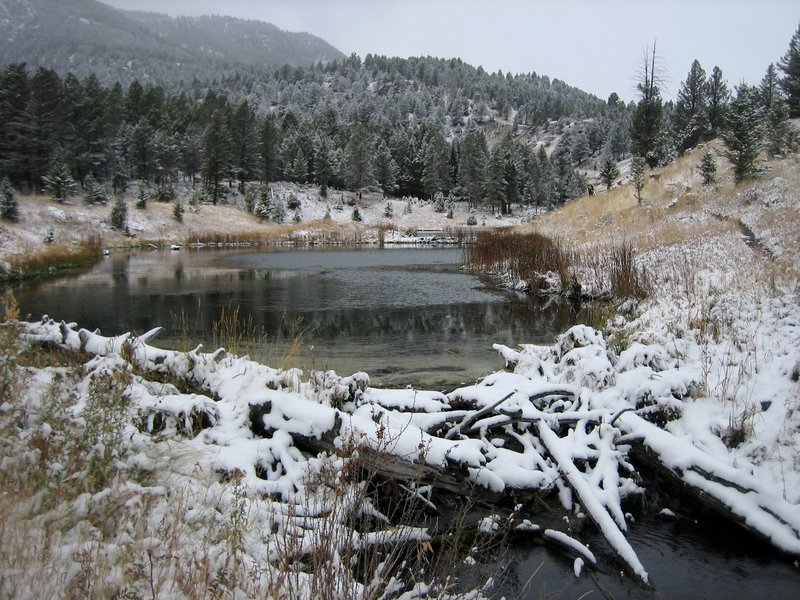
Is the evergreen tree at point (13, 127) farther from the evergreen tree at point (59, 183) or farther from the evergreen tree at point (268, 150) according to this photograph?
the evergreen tree at point (268, 150)

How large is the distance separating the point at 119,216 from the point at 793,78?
54.9m

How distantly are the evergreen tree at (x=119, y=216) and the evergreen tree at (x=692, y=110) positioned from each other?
48.3 metres

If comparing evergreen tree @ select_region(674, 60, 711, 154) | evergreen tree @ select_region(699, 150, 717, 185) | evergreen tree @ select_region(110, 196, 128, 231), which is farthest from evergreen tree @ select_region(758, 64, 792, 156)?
evergreen tree @ select_region(110, 196, 128, 231)

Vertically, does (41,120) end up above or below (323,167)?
above

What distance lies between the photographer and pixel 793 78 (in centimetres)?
3850

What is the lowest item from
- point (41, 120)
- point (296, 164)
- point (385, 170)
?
point (296, 164)

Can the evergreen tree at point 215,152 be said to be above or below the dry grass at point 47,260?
above

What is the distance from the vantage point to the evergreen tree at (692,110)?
142ft

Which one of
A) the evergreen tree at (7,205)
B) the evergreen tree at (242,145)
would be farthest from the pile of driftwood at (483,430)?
the evergreen tree at (242,145)

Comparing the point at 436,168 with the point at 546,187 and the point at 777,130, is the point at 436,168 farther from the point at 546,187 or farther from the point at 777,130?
the point at 777,130

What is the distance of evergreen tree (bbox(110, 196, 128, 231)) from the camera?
4234 centimetres

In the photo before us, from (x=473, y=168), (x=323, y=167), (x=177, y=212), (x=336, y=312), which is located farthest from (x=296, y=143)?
(x=336, y=312)

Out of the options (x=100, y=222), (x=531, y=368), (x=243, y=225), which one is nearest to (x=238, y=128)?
(x=243, y=225)

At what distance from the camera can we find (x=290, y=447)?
4930 millimetres
